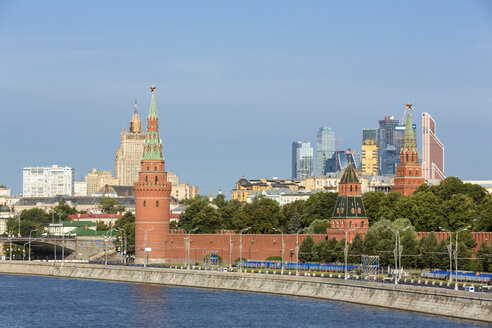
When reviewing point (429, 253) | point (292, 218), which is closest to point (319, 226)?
point (292, 218)

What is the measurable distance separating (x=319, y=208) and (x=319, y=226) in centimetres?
1764

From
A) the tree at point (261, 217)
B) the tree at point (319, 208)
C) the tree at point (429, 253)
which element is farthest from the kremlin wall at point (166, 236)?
the tree at point (429, 253)

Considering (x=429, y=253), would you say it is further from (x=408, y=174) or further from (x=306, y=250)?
(x=408, y=174)

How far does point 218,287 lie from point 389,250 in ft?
67.1

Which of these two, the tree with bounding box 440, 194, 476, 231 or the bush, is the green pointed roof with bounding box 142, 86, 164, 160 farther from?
the tree with bounding box 440, 194, 476, 231

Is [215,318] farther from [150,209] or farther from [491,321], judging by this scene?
[150,209]

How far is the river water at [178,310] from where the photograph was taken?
103688 millimetres

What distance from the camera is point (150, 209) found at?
177m

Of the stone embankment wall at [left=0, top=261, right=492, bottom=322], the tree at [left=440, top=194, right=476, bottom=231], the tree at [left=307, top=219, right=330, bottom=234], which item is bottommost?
the stone embankment wall at [left=0, top=261, right=492, bottom=322]

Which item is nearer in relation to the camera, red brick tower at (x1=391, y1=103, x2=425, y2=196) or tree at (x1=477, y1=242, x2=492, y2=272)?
tree at (x1=477, y1=242, x2=492, y2=272)

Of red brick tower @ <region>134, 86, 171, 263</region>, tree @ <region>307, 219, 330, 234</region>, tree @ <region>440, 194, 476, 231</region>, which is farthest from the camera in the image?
red brick tower @ <region>134, 86, 171, 263</region>

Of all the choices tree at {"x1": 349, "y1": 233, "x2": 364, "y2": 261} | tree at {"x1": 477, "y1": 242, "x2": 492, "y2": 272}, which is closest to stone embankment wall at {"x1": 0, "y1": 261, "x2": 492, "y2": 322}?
tree at {"x1": 349, "y1": 233, "x2": 364, "y2": 261}

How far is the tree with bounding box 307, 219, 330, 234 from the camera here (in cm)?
17200

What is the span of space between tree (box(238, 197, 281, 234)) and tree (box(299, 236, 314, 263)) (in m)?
21.6
